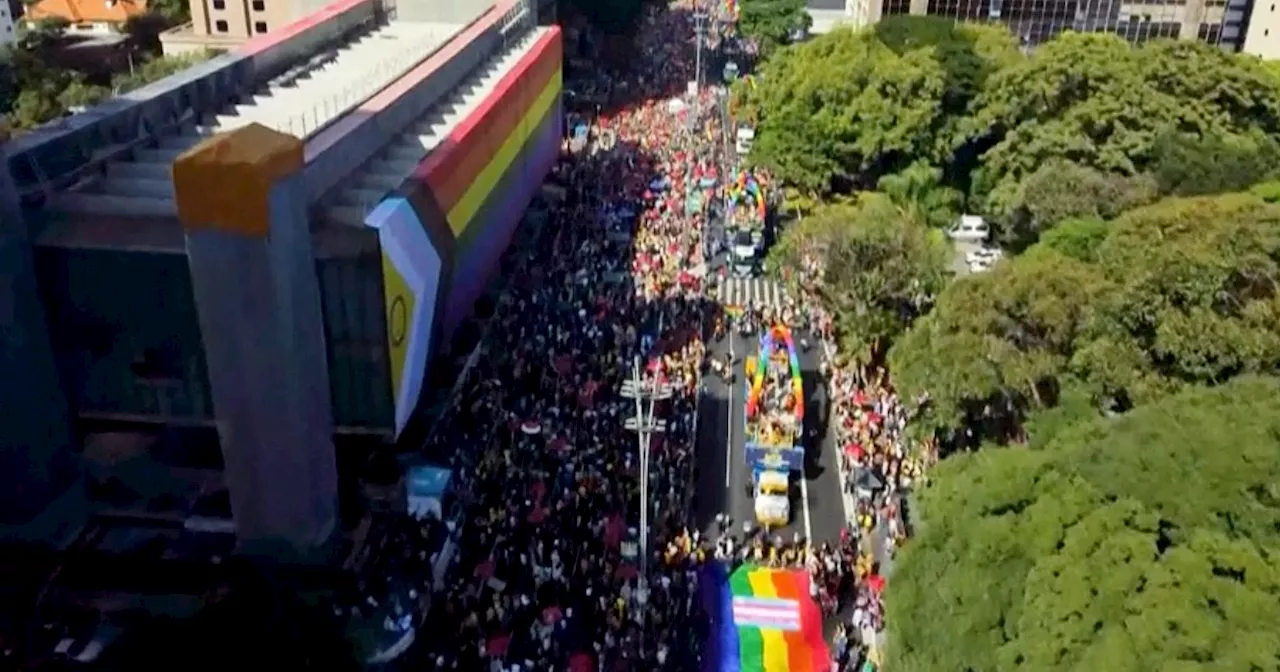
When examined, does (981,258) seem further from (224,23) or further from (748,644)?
(224,23)

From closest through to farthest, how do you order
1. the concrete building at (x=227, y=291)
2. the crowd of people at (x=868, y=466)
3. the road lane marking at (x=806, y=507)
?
the concrete building at (x=227, y=291)
the crowd of people at (x=868, y=466)
the road lane marking at (x=806, y=507)

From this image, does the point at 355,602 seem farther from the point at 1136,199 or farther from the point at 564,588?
the point at 1136,199

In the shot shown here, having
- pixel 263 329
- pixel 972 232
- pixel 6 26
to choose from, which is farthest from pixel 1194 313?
pixel 6 26

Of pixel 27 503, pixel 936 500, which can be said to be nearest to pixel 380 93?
pixel 27 503

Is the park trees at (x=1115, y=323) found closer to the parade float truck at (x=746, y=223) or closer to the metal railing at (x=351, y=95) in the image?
the parade float truck at (x=746, y=223)

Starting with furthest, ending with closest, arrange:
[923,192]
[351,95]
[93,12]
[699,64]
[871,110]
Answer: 1. [699,64]
2. [93,12]
3. [871,110]
4. [923,192]
5. [351,95]

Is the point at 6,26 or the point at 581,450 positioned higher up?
the point at 6,26

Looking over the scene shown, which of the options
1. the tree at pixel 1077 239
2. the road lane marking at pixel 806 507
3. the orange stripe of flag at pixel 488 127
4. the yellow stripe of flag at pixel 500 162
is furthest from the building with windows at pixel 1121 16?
the road lane marking at pixel 806 507
